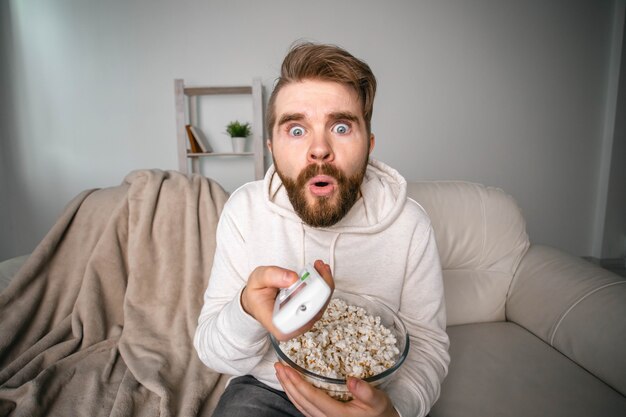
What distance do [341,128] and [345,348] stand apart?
0.47 meters

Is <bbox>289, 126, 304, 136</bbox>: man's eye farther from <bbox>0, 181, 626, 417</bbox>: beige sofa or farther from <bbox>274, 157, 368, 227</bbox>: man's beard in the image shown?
<bbox>0, 181, 626, 417</bbox>: beige sofa

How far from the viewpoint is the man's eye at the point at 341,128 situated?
2.50 feet

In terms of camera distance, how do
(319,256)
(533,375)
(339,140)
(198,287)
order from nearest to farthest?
(339,140), (319,256), (533,375), (198,287)

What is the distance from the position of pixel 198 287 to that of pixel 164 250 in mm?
183

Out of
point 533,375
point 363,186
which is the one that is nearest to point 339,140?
point 363,186

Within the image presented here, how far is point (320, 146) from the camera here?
722 millimetres

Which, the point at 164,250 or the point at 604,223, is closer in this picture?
the point at 164,250

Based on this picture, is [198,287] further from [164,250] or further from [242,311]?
[242,311]

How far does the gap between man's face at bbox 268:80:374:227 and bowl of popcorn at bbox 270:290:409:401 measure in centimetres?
23

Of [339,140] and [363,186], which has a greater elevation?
[339,140]

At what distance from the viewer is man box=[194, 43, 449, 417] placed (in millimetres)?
664

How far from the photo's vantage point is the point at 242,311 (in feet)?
1.90

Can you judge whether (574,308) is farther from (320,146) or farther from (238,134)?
(238,134)

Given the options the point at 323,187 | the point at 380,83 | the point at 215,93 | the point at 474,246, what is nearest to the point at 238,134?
the point at 215,93
